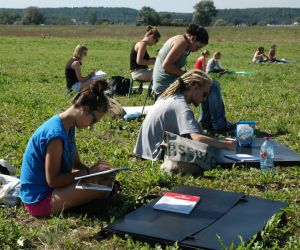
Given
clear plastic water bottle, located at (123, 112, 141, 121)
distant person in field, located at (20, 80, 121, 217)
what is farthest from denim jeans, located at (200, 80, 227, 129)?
distant person in field, located at (20, 80, 121, 217)

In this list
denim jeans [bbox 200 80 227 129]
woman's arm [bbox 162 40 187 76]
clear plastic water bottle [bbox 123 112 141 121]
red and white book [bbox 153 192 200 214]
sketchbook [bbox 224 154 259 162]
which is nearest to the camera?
red and white book [bbox 153 192 200 214]

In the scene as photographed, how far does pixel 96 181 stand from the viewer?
172 inches

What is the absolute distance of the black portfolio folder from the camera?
3848mm

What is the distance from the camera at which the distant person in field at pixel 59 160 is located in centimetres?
422

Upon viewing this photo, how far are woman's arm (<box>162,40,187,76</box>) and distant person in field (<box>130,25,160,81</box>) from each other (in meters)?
2.52

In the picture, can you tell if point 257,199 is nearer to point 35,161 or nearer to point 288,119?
point 35,161

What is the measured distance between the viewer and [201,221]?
416cm

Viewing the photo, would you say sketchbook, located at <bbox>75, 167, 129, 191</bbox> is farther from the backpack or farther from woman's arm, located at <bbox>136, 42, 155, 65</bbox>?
the backpack

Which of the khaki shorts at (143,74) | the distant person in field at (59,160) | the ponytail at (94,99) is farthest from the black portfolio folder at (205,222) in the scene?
the khaki shorts at (143,74)

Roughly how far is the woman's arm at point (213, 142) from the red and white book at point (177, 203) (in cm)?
107

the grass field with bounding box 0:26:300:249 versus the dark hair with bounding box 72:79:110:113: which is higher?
the dark hair with bounding box 72:79:110:113

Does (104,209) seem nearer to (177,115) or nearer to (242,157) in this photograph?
(177,115)

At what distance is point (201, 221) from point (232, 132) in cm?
366

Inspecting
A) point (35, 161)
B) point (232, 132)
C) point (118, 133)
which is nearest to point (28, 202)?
point (35, 161)
